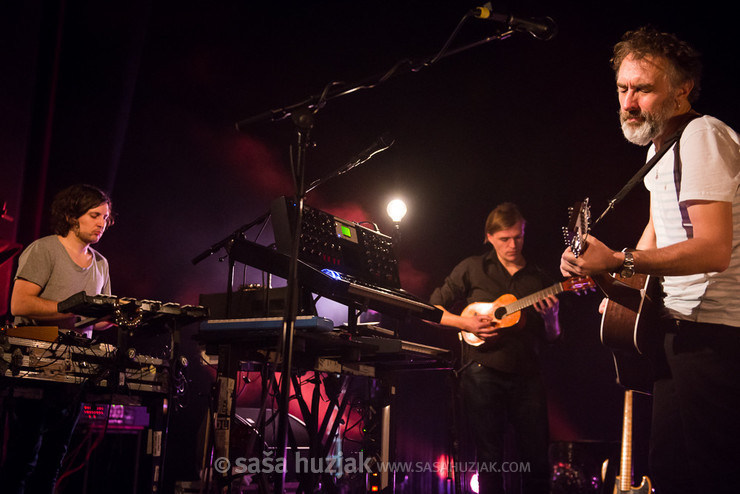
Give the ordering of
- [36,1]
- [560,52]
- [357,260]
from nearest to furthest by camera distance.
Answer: [357,260]
[36,1]
[560,52]

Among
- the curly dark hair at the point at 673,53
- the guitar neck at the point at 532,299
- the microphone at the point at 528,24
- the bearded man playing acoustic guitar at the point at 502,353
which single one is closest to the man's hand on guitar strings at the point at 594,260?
the curly dark hair at the point at 673,53

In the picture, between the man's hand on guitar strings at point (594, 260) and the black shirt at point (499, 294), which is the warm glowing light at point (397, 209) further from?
the man's hand on guitar strings at point (594, 260)

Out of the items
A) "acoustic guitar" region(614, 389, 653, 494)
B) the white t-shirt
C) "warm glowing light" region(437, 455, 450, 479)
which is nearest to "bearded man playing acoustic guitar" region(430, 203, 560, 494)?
"acoustic guitar" region(614, 389, 653, 494)

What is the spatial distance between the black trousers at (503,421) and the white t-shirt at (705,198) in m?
2.22

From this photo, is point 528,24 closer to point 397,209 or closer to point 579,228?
point 579,228

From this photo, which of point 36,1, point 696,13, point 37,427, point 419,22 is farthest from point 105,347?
point 696,13

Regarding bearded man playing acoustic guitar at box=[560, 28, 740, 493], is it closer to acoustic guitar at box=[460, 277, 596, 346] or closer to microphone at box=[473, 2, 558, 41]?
microphone at box=[473, 2, 558, 41]

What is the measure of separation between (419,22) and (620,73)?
14.9 ft

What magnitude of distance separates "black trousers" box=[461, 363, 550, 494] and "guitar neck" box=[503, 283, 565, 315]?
54 centimetres

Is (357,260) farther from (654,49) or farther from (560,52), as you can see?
(560,52)

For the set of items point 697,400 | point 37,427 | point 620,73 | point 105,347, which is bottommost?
point 37,427

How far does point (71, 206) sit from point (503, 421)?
332 centimetres

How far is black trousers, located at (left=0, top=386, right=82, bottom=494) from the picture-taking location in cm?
293

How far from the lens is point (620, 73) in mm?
2119
